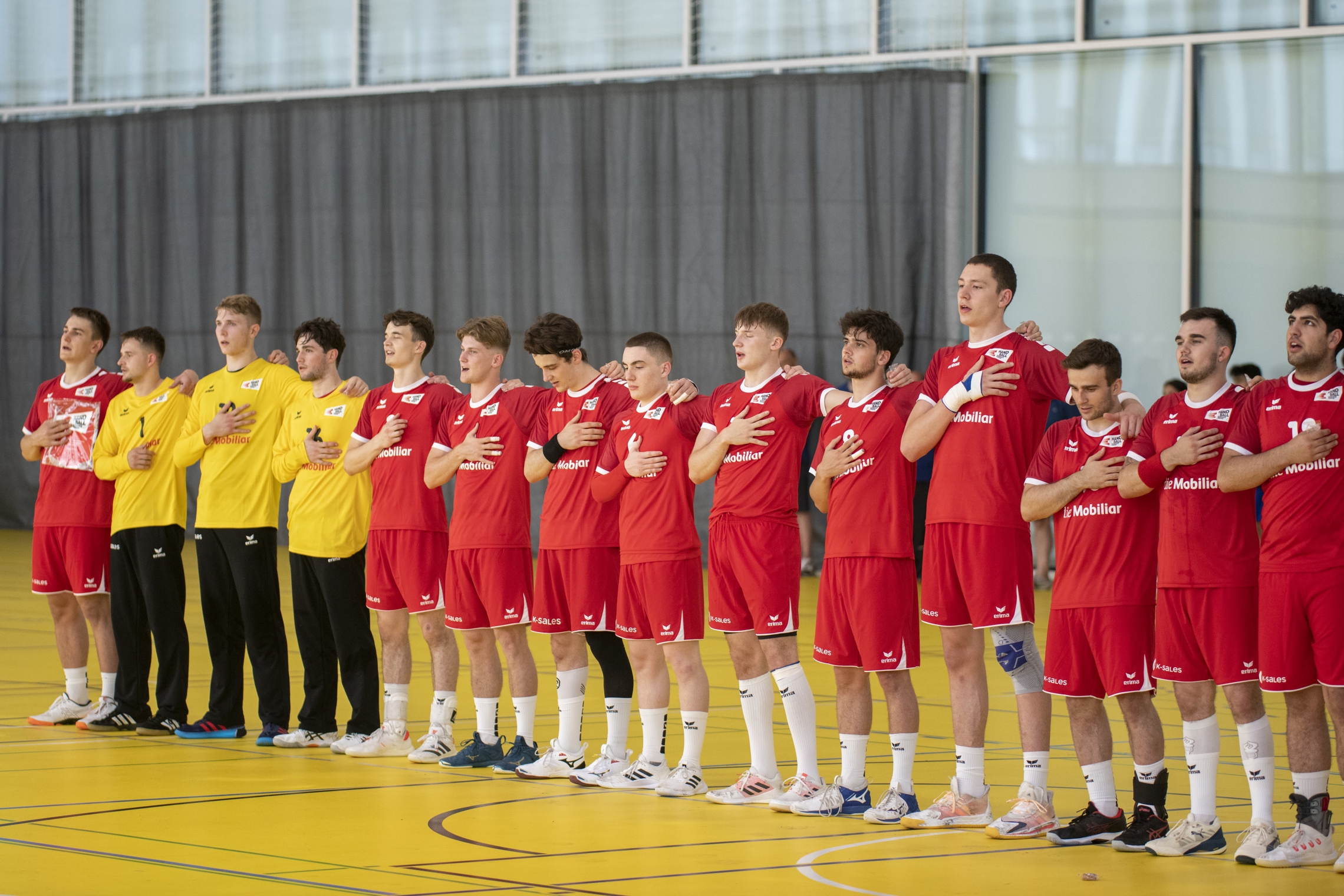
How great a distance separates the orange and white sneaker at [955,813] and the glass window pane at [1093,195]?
10.7 m

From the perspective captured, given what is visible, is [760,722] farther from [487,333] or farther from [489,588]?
[487,333]

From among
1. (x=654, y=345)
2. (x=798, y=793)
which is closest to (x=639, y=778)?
(x=798, y=793)

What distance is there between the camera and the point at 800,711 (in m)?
6.86

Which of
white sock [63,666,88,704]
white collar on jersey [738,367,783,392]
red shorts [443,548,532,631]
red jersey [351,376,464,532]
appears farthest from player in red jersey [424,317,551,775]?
white sock [63,666,88,704]

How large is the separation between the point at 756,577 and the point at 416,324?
237 cm

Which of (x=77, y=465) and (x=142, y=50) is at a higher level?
(x=142, y=50)

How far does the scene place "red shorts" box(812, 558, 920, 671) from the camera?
254 inches

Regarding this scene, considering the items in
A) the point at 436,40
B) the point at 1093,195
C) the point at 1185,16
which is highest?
the point at 436,40

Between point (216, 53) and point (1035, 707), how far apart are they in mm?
16876

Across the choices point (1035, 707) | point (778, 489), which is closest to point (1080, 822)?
point (1035, 707)

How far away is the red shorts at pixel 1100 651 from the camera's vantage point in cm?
596

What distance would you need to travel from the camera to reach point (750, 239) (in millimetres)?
17938

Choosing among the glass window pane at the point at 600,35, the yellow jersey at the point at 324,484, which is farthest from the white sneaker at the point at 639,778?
the glass window pane at the point at 600,35

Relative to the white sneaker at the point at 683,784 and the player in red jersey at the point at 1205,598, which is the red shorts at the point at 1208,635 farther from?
the white sneaker at the point at 683,784
